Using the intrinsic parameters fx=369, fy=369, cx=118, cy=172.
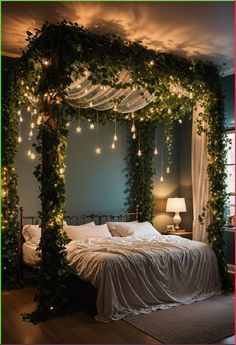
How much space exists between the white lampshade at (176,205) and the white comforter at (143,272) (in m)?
1.52

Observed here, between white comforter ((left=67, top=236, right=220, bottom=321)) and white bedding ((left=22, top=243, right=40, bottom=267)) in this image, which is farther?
white bedding ((left=22, top=243, right=40, bottom=267))

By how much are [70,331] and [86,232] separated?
6.11 feet

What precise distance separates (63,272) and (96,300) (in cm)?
48

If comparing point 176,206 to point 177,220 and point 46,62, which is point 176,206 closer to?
point 177,220

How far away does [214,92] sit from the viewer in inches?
210

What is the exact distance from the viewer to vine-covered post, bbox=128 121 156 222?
22.1ft

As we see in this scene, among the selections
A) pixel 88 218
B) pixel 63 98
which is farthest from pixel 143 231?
pixel 63 98

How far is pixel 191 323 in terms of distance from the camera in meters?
3.93

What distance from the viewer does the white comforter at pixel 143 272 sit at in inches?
160

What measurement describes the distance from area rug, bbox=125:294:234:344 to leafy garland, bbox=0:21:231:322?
0.85 metres

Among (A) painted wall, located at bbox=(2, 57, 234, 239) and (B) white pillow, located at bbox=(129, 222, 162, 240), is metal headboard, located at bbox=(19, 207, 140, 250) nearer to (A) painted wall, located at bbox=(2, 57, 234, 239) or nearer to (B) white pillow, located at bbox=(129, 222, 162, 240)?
(A) painted wall, located at bbox=(2, 57, 234, 239)

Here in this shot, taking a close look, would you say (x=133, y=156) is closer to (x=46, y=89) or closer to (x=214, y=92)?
(x=214, y=92)

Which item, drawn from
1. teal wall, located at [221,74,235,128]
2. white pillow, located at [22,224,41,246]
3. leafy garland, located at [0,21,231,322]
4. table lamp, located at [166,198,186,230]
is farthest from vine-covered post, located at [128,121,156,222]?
white pillow, located at [22,224,41,246]

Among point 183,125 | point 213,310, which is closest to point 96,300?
point 213,310
